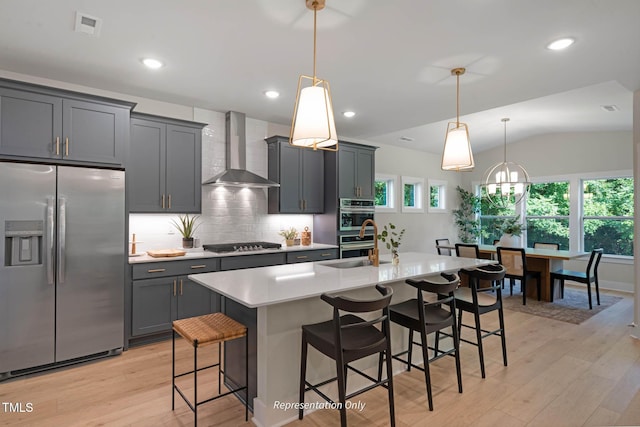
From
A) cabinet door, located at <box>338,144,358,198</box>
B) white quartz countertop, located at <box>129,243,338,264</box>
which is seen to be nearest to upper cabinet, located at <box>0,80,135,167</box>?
white quartz countertop, located at <box>129,243,338,264</box>

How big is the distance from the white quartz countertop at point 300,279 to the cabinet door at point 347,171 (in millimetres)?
2144

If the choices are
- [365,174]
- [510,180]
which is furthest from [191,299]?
[510,180]

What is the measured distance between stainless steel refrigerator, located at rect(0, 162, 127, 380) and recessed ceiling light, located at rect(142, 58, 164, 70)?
41.0 inches

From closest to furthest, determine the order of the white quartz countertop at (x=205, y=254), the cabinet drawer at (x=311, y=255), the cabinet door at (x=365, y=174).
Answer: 1. the white quartz countertop at (x=205, y=254)
2. the cabinet drawer at (x=311, y=255)
3. the cabinet door at (x=365, y=174)

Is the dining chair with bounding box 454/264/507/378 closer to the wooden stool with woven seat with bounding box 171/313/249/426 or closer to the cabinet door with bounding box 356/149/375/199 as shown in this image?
the wooden stool with woven seat with bounding box 171/313/249/426

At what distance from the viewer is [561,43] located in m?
2.79

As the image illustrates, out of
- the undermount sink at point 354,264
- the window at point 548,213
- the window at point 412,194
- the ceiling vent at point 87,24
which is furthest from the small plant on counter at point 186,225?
the window at point 548,213

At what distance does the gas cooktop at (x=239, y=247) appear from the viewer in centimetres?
425

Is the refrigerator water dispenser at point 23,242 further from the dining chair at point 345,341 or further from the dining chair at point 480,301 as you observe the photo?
the dining chair at point 480,301

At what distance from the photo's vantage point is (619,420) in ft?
7.64

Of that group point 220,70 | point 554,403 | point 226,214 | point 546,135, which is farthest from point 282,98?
point 546,135

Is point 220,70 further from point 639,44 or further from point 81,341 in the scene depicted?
point 639,44

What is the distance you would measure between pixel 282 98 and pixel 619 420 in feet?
13.4

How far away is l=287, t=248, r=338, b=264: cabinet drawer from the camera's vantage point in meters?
4.69
